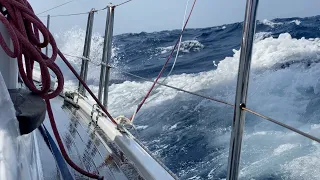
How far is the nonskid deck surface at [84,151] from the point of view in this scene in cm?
108

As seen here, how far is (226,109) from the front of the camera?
159 inches

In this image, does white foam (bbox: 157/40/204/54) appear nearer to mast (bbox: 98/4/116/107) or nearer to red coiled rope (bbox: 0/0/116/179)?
mast (bbox: 98/4/116/107)

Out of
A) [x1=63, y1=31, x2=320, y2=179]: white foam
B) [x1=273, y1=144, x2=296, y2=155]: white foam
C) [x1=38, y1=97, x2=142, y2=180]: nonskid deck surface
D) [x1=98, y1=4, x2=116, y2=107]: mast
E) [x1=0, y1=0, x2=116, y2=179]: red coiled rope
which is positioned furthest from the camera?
[x1=273, y1=144, x2=296, y2=155]: white foam

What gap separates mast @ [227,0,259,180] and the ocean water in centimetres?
75

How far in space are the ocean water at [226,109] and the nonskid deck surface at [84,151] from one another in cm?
19

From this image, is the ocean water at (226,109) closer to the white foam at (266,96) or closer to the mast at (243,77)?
the white foam at (266,96)

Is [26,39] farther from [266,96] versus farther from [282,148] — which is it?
[266,96]

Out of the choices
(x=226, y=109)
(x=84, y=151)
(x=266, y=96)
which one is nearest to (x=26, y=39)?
(x=84, y=151)

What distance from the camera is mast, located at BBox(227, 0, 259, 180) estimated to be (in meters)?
0.71

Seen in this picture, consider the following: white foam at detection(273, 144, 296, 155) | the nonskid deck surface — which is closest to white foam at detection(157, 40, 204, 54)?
white foam at detection(273, 144, 296, 155)

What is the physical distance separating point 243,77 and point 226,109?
3.38 meters

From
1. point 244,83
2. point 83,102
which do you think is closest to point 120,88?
point 83,102

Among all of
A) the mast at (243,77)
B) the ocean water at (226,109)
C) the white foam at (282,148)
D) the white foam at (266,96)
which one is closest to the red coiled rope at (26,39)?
the mast at (243,77)

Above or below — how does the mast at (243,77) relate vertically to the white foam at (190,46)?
above
